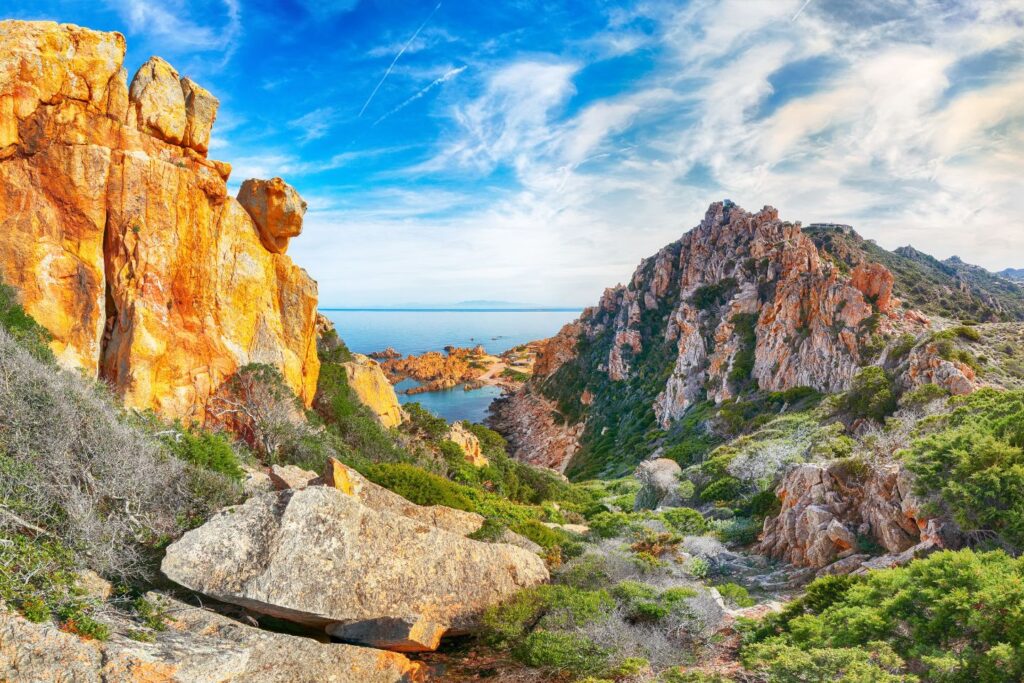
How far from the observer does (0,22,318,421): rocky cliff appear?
16391mm

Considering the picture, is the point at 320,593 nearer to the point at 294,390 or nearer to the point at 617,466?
the point at 294,390

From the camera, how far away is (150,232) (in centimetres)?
1856

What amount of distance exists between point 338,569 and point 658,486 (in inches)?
815

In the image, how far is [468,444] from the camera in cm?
3284

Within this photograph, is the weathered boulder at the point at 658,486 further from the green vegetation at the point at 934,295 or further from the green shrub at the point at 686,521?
the green vegetation at the point at 934,295

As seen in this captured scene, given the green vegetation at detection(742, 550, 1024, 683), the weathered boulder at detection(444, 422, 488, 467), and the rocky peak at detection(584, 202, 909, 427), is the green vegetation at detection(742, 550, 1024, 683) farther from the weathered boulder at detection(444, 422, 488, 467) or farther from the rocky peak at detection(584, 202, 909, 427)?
the rocky peak at detection(584, 202, 909, 427)

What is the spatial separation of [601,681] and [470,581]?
3.28m

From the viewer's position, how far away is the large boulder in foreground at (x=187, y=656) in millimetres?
5383

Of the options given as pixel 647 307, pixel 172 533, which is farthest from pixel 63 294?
pixel 647 307

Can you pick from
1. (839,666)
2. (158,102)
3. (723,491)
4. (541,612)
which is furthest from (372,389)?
(839,666)

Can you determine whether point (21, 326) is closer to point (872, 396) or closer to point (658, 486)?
point (658, 486)

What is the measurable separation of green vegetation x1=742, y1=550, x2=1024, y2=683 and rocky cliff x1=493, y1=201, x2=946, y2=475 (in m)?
16.3

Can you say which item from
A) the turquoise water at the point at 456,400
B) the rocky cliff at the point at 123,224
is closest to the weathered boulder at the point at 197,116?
the rocky cliff at the point at 123,224

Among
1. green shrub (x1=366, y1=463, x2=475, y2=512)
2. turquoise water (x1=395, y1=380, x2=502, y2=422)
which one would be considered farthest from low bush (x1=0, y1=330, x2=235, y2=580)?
turquoise water (x1=395, y1=380, x2=502, y2=422)
